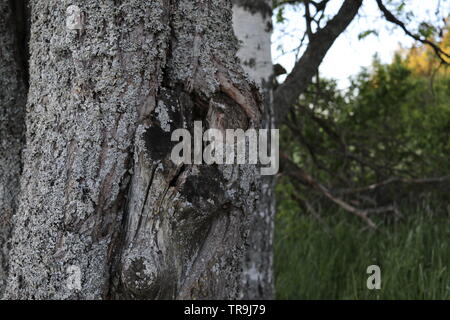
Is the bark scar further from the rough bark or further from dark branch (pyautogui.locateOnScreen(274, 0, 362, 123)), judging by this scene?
dark branch (pyautogui.locateOnScreen(274, 0, 362, 123))

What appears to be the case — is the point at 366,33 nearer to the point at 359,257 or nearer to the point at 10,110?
the point at 359,257

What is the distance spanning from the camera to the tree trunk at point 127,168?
1544 mm

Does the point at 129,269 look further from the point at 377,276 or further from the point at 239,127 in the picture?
the point at 377,276

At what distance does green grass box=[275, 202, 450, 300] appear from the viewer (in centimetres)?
395

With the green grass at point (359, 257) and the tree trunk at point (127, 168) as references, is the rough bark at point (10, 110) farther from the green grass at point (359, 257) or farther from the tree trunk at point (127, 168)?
the green grass at point (359, 257)

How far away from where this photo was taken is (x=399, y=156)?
18.5 ft

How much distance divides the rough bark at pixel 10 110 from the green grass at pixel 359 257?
8.96 ft

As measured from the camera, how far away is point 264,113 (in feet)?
11.5

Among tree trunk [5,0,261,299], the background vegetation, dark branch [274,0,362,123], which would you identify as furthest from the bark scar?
the background vegetation

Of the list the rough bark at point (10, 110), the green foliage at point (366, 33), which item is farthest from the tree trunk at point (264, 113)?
the rough bark at point (10, 110)

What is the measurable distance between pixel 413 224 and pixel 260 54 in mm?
2024

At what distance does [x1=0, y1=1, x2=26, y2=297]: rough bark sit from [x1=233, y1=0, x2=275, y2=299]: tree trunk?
69.8 inches

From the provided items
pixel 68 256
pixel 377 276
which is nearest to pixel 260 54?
pixel 377 276
